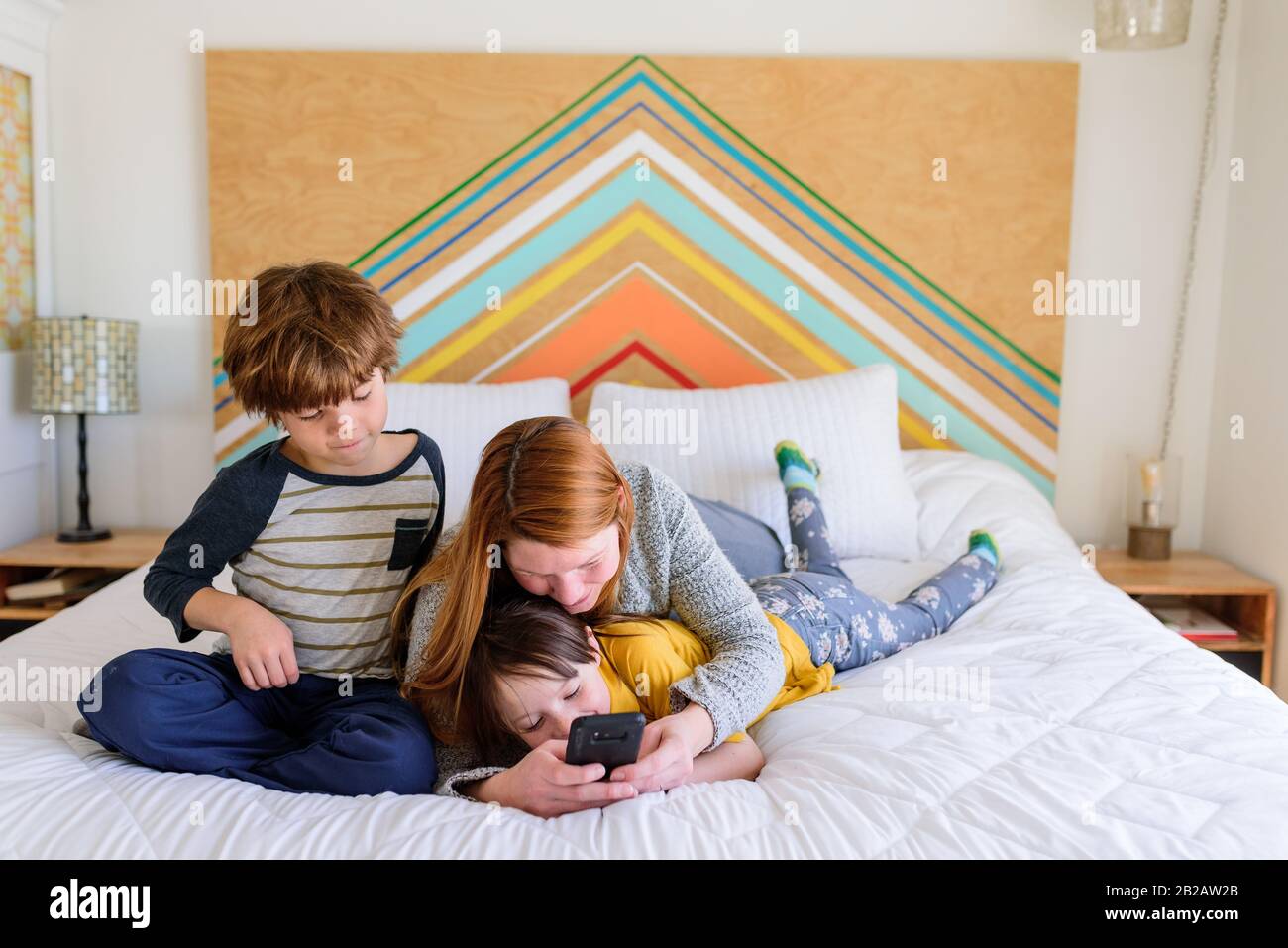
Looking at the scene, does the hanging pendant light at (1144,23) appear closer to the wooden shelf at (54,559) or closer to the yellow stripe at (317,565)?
the yellow stripe at (317,565)

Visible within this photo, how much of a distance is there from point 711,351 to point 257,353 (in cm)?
159

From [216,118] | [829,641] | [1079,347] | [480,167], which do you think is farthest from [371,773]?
[1079,347]

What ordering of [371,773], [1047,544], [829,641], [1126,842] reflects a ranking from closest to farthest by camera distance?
[1126,842] < [371,773] < [829,641] < [1047,544]

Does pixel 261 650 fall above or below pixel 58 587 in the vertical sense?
above

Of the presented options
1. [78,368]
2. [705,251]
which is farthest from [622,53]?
[78,368]

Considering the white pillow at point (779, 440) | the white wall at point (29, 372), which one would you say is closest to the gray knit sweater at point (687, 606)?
the white pillow at point (779, 440)

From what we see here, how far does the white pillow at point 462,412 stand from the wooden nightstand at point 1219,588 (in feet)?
4.45

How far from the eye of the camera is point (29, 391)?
9.13 feet

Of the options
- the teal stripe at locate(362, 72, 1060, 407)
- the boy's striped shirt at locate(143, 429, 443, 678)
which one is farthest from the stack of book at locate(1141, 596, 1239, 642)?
the boy's striped shirt at locate(143, 429, 443, 678)

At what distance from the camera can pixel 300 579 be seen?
1.44 meters

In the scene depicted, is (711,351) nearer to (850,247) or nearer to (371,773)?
(850,247)

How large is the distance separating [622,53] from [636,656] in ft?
6.04

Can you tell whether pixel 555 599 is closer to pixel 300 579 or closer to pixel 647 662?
pixel 647 662

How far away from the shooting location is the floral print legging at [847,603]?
1.74m
